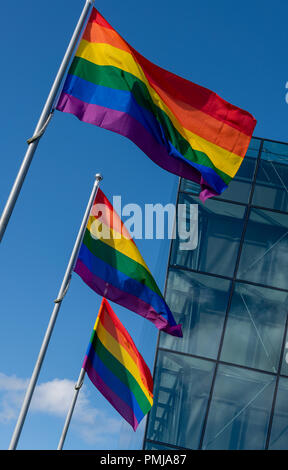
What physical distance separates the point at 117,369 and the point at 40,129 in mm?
6712

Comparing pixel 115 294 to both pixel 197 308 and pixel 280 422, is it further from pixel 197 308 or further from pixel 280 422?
pixel 280 422

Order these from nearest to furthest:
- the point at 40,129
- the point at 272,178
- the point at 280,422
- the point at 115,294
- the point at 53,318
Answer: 1. the point at 40,129
2. the point at 53,318
3. the point at 115,294
4. the point at 280,422
5. the point at 272,178

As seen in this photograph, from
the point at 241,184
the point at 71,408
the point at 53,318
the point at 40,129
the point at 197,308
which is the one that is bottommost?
the point at 71,408

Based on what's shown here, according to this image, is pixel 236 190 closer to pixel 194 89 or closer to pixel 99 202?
pixel 99 202

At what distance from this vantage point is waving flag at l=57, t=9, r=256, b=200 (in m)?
8.20

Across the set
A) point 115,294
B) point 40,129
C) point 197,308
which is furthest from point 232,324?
point 40,129

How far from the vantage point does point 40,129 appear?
7.50 m

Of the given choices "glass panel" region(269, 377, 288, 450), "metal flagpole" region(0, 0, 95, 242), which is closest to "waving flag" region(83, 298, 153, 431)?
"metal flagpole" region(0, 0, 95, 242)

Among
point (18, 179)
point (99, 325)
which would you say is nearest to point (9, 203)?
point (18, 179)

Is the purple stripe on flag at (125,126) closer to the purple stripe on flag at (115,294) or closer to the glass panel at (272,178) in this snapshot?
the purple stripe on flag at (115,294)

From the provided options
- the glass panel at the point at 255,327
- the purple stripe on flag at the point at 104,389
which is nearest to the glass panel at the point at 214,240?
the glass panel at the point at 255,327

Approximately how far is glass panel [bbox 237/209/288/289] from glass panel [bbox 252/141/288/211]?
373 mm

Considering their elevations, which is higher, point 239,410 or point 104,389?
point 239,410

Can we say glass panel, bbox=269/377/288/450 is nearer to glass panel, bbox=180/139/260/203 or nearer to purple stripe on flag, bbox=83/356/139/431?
glass panel, bbox=180/139/260/203
